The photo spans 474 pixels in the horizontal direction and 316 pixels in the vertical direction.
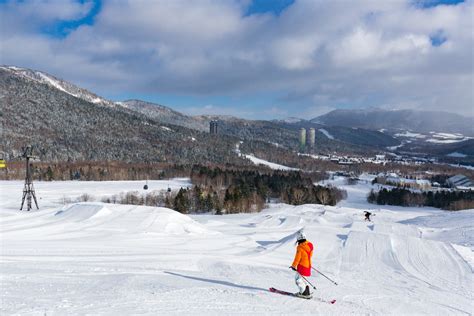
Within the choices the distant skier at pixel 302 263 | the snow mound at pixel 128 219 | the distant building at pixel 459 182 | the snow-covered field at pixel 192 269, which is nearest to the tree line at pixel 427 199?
the distant building at pixel 459 182

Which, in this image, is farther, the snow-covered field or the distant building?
the distant building

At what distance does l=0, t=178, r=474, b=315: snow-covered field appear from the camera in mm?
11180

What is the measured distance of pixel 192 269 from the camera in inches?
657

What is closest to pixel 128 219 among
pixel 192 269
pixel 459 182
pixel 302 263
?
pixel 192 269

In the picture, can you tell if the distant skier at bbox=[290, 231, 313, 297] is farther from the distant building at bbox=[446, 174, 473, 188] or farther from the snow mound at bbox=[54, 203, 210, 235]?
the distant building at bbox=[446, 174, 473, 188]

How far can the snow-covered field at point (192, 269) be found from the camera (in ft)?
36.7

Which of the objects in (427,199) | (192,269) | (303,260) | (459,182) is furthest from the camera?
(459,182)

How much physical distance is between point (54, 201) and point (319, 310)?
79.6 m

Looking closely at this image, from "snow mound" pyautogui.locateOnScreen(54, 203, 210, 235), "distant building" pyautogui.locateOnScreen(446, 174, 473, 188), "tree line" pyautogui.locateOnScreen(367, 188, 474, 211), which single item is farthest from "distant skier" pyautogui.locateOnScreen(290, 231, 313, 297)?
"distant building" pyautogui.locateOnScreen(446, 174, 473, 188)

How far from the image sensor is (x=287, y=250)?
77.7ft

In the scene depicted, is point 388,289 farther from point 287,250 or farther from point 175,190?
point 175,190

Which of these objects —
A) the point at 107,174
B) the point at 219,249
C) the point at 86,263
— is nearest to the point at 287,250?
the point at 219,249

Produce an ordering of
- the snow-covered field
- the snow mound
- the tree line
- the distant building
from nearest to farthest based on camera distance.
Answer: the snow-covered field
the snow mound
the tree line
the distant building

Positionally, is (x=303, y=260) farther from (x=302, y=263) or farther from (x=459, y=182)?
(x=459, y=182)
